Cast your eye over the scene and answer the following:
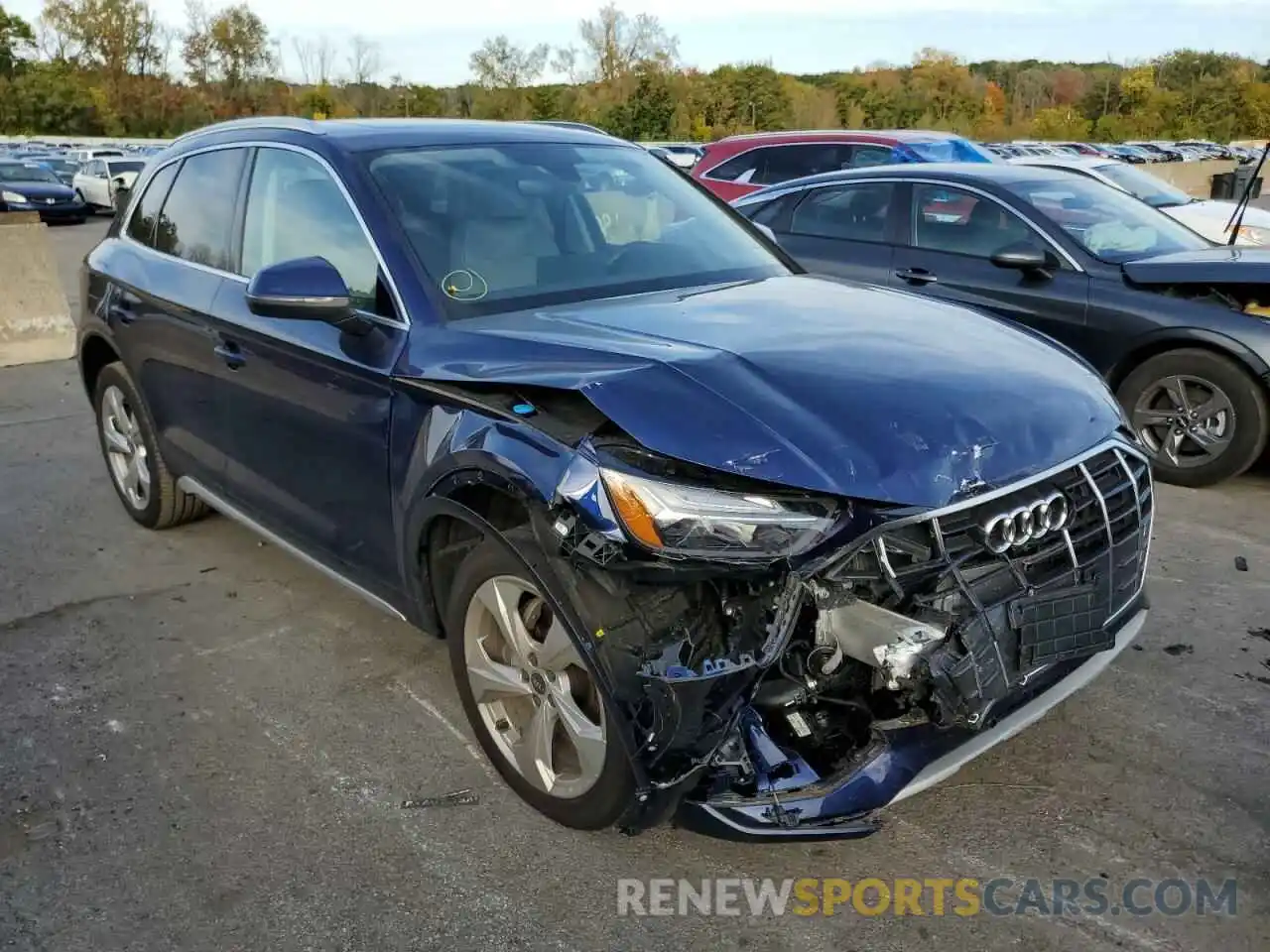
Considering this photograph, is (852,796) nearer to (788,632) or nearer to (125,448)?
(788,632)

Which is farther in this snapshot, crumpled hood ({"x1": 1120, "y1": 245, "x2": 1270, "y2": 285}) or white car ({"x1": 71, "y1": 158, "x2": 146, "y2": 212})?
white car ({"x1": 71, "y1": 158, "x2": 146, "y2": 212})

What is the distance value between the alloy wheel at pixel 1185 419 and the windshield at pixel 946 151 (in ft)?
21.4

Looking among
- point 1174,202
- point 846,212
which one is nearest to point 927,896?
point 846,212

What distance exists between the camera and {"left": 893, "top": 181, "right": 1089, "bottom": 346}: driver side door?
6.18 meters

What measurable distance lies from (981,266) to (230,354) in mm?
4427

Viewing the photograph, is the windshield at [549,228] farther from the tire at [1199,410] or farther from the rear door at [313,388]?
the tire at [1199,410]

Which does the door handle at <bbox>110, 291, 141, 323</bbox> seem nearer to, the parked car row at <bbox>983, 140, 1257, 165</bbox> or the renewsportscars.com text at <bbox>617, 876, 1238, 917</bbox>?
the renewsportscars.com text at <bbox>617, 876, 1238, 917</bbox>

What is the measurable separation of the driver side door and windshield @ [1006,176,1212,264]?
7.2 inches

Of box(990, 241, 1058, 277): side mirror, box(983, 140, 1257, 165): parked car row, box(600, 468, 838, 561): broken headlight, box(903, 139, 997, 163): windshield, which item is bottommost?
box(600, 468, 838, 561): broken headlight

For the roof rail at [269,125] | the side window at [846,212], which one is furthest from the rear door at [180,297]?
the side window at [846,212]

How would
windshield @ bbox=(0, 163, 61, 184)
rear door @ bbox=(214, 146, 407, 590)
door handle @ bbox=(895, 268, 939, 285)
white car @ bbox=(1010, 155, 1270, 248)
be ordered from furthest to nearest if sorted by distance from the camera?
windshield @ bbox=(0, 163, 61, 184), white car @ bbox=(1010, 155, 1270, 248), door handle @ bbox=(895, 268, 939, 285), rear door @ bbox=(214, 146, 407, 590)

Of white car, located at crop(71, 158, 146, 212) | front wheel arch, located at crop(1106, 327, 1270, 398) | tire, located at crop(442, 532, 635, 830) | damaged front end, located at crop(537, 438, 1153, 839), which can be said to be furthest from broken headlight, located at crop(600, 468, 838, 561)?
white car, located at crop(71, 158, 146, 212)

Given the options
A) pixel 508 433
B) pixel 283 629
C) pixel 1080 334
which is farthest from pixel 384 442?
pixel 1080 334

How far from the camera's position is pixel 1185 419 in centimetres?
577
